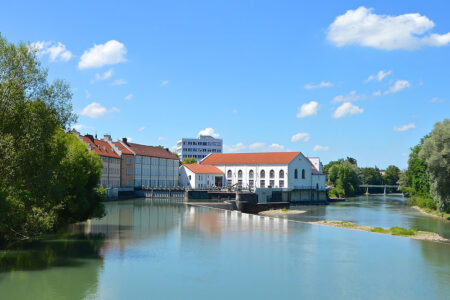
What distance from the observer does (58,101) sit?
2509 centimetres

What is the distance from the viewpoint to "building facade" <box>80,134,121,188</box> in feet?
239

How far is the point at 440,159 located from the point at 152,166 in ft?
194

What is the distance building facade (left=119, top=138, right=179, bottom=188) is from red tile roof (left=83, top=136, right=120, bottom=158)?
3.77 meters

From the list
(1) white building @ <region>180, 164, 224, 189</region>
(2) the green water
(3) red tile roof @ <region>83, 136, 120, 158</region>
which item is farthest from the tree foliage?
(1) white building @ <region>180, 164, 224, 189</region>

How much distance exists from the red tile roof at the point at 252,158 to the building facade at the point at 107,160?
2279 cm

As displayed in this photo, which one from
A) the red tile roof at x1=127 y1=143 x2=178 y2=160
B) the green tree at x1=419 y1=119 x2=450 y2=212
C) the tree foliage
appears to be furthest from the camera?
the red tile roof at x1=127 y1=143 x2=178 y2=160

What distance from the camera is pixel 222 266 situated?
23609mm

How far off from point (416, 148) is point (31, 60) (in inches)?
2625

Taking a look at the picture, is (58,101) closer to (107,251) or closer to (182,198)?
(107,251)

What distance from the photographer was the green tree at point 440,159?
135 feet

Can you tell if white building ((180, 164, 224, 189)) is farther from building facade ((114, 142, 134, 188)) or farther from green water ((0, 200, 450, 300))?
green water ((0, 200, 450, 300))

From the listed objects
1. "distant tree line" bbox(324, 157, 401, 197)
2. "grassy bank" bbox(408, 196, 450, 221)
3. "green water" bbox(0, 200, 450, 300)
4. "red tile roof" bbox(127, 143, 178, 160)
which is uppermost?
"red tile roof" bbox(127, 143, 178, 160)

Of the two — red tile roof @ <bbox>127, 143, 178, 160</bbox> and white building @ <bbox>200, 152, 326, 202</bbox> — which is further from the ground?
red tile roof @ <bbox>127, 143, 178, 160</bbox>

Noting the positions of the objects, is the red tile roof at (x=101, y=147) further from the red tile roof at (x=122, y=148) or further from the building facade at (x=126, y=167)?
the building facade at (x=126, y=167)
